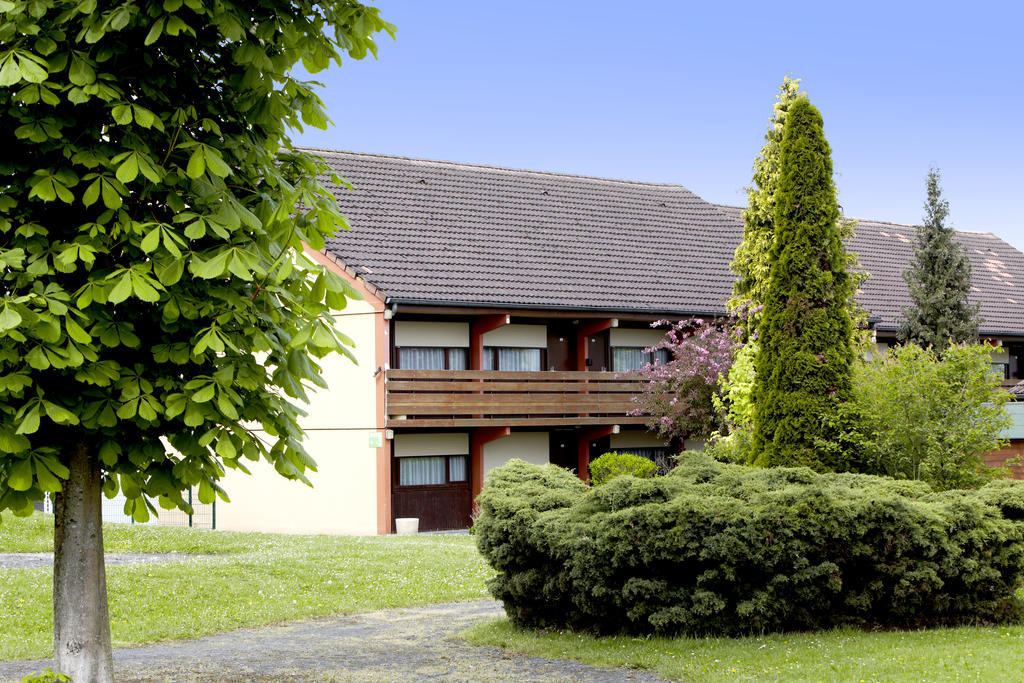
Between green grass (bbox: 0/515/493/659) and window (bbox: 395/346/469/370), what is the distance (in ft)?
23.4

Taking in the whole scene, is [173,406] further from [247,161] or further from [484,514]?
[484,514]

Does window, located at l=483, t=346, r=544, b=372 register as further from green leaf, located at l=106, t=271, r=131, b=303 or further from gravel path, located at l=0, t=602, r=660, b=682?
green leaf, located at l=106, t=271, r=131, b=303

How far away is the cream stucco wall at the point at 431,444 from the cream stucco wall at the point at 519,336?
255cm

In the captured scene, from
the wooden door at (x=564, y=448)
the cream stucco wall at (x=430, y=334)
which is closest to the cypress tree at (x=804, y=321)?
the cream stucco wall at (x=430, y=334)

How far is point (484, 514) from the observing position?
12305 millimetres

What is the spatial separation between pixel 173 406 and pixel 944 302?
1208 inches

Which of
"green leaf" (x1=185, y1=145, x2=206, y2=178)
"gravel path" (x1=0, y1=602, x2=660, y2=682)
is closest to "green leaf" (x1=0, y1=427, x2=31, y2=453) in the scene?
"green leaf" (x1=185, y1=145, x2=206, y2=178)

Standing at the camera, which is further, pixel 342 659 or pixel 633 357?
pixel 633 357

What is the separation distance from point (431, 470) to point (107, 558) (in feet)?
32.9

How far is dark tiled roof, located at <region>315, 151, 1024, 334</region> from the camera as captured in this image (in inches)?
1088

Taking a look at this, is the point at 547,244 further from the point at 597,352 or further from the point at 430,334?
the point at 430,334

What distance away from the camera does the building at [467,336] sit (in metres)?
26.1

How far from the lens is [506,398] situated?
26797 mm

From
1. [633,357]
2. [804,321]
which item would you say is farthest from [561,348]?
[804,321]
